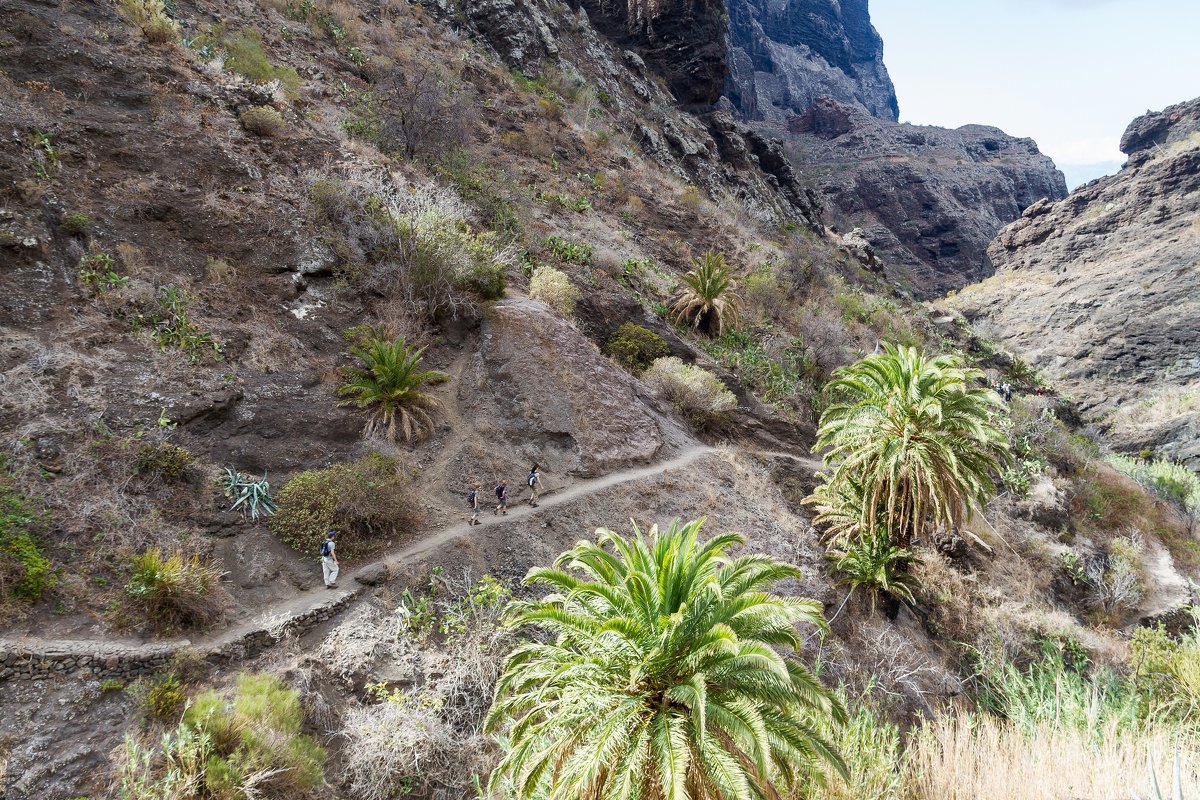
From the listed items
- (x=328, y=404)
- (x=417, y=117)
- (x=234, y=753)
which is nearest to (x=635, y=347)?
(x=328, y=404)

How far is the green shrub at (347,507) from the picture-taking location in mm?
10914

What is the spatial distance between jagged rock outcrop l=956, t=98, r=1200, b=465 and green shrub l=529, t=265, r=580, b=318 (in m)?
43.9

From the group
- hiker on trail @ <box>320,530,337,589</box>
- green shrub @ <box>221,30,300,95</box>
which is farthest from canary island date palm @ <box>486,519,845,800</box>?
green shrub @ <box>221,30,300,95</box>

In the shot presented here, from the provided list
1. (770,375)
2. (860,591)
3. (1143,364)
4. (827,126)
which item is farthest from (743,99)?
(860,591)

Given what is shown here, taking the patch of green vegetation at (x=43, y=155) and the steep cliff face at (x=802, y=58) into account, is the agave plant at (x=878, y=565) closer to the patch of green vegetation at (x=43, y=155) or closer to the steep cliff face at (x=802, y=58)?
the patch of green vegetation at (x=43, y=155)

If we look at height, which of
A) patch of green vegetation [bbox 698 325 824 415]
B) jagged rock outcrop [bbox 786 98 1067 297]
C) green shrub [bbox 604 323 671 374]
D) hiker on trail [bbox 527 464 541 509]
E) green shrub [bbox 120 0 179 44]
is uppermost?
jagged rock outcrop [bbox 786 98 1067 297]

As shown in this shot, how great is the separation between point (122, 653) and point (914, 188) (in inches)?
3906

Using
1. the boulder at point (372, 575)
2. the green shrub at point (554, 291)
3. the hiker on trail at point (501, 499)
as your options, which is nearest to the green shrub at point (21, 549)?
the boulder at point (372, 575)

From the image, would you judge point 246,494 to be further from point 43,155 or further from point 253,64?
point 253,64

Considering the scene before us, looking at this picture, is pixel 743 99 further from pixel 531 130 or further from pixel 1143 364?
pixel 531 130

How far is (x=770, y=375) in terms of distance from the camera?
24.1 m

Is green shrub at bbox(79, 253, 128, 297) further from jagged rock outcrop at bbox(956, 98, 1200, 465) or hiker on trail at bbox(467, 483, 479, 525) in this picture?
jagged rock outcrop at bbox(956, 98, 1200, 465)

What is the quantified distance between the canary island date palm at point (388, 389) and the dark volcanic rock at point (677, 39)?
1852 inches

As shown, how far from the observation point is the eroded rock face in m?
15.9
